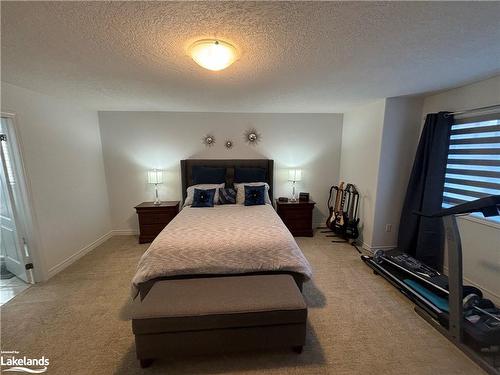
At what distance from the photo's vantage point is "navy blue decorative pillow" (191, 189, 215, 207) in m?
3.33

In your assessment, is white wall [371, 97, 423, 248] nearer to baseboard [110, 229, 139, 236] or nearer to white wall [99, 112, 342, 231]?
white wall [99, 112, 342, 231]

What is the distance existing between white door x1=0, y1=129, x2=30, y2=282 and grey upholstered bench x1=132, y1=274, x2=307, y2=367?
2.18 meters

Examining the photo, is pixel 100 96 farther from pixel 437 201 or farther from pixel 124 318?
pixel 437 201

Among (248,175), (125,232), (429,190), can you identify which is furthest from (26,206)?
(429,190)

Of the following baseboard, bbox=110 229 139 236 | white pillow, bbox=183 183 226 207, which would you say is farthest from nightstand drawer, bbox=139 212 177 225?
A: baseboard, bbox=110 229 139 236

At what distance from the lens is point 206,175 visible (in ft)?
12.3

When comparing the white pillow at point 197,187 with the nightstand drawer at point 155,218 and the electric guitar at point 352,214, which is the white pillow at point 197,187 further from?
the electric guitar at point 352,214

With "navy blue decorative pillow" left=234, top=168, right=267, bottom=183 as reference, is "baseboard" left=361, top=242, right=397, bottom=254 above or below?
below

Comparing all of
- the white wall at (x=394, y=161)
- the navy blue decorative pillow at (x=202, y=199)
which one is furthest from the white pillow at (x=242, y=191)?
the white wall at (x=394, y=161)

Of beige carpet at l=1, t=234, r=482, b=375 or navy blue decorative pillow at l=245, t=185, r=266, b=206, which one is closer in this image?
beige carpet at l=1, t=234, r=482, b=375

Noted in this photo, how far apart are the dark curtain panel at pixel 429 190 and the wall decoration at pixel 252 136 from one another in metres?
2.49

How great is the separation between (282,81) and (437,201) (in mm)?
2515

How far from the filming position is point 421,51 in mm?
1559

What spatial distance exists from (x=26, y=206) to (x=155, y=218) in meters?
1.54
